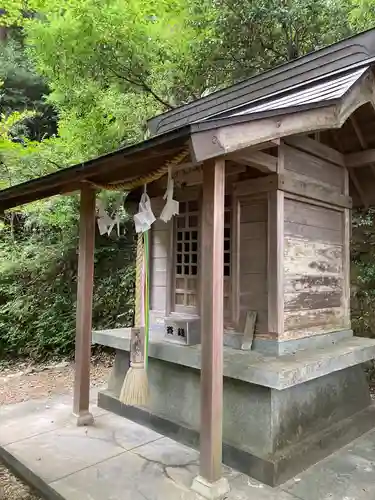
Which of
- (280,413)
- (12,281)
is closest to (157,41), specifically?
(12,281)

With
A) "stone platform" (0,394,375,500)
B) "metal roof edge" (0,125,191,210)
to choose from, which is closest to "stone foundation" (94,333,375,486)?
"stone platform" (0,394,375,500)

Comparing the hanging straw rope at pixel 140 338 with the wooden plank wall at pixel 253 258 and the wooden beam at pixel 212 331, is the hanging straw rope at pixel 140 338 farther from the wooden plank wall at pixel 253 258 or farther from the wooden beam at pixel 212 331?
the wooden plank wall at pixel 253 258

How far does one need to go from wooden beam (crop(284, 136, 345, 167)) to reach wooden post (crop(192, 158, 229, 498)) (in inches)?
50.8

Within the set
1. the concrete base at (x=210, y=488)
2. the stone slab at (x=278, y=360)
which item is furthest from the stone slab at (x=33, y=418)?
the concrete base at (x=210, y=488)

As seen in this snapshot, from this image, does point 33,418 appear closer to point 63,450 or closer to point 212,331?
point 63,450

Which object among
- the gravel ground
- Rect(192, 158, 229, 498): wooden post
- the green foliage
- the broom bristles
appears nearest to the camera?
Rect(192, 158, 229, 498): wooden post

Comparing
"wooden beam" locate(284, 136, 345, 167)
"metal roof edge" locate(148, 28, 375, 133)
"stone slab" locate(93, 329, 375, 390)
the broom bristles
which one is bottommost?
the broom bristles

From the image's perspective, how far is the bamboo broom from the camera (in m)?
3.06

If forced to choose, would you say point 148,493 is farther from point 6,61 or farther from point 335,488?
point 6,61

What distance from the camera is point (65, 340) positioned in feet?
23.7

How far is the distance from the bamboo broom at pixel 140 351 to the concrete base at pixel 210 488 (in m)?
0.76

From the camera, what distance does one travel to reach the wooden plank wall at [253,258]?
3398mm

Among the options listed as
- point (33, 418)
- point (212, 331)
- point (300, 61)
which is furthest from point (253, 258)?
point (33, 418)

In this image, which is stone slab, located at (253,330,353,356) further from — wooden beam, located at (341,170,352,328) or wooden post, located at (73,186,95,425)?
wooden post, located at (73,186,95,425)
